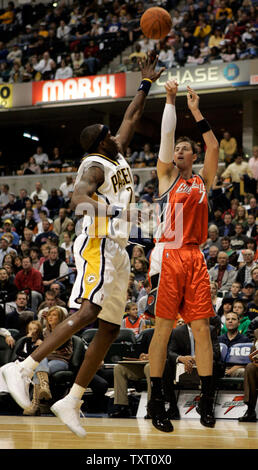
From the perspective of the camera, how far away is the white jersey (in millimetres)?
4902

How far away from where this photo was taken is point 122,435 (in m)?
6.21

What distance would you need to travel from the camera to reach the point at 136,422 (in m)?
8.02

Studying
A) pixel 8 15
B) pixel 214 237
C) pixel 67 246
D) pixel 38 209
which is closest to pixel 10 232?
pixel 38 209

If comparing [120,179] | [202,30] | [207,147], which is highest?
[202,30]

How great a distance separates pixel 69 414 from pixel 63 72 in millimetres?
18784

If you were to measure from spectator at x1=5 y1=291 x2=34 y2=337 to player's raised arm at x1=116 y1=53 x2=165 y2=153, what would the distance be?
20.0 feet

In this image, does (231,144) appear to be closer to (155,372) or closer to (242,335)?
(242,335)

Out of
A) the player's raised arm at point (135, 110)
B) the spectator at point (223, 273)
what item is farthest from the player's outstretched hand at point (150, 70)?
the spectator at point (223, 273)

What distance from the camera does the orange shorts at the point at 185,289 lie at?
17.3 feet

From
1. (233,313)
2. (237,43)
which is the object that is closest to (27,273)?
(233,313)

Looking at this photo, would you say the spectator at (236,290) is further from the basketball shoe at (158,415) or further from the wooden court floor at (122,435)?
the basketball shoe at (158,415)

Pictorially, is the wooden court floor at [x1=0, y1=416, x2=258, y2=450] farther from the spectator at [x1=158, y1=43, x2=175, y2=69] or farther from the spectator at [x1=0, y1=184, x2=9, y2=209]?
the spectator at [x1=158, y1=43, x2=175, y2=69]

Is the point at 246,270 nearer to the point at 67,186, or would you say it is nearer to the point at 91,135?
the point at 91,135

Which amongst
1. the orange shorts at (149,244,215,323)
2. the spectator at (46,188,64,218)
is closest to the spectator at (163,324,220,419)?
the orange shorts at (149,244,215,323)
